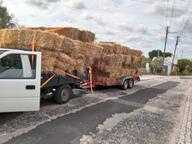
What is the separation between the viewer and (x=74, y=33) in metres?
18.5

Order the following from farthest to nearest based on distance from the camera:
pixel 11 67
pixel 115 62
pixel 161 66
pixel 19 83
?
1. pixel 161 66
2. pixel 115 62
3. pixel 11 67
4. pixel 19 83

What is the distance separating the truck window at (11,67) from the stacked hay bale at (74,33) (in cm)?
559

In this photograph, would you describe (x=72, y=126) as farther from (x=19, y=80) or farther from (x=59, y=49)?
(x=59, y=49)

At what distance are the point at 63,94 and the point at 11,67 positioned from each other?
4.47 metres

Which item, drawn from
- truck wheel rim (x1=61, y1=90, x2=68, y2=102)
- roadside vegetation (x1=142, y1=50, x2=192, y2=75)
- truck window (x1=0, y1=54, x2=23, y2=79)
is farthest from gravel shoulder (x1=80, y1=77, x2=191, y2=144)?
roadside vegetation (x1=142, y1=50, x2=192, y2=75)

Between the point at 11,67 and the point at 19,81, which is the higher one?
the point at 11,67

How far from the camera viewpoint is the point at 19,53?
1214 centimetres

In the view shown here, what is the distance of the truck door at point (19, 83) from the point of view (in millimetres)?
11195

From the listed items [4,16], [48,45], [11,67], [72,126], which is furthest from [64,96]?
[4,16]

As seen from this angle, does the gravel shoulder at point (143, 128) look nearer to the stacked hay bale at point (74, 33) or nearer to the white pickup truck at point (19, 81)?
the white pickup truck at point (19, 81)

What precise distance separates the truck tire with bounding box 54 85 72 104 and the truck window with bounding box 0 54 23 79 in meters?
3.74

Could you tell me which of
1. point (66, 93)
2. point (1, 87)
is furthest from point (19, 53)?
point (66, 93)

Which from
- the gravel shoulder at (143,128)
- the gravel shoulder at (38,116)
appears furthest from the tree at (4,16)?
the gravel shoulder at (143,128)

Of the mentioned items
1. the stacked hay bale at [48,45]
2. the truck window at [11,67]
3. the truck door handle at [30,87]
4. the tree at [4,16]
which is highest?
the tree at [4,16]
